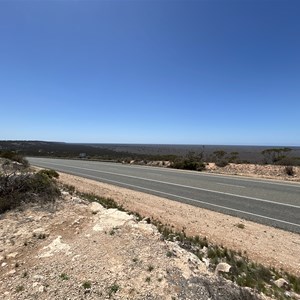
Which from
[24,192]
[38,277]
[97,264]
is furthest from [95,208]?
[38,277]

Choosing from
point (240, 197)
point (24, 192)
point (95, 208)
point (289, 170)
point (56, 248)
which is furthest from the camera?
point (289, 170)

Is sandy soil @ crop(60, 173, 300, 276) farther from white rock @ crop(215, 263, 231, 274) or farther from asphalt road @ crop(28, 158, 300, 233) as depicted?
white rock @ crop(215, 263, 231, 274)

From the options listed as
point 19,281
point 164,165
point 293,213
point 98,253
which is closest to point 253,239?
point 293,213

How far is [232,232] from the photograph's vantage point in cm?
760

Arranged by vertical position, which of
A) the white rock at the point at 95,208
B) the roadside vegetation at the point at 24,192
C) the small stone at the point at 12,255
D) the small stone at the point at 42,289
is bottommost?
the small stone at the point at 42,289

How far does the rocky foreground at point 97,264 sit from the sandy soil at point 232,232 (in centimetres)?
172

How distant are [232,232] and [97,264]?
14.2ft

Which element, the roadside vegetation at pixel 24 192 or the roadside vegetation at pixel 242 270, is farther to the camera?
the roadside vegetation at pixel 24 192

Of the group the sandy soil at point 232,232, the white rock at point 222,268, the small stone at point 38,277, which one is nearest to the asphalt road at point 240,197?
the sandy soil at point 232,232

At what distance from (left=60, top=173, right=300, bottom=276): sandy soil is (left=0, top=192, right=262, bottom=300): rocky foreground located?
1723 millimetres

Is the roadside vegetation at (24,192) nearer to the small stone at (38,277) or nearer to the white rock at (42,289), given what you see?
the small stone at (38,277)

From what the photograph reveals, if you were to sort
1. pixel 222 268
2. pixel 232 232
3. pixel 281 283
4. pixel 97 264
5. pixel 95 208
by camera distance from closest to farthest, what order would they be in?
pixel 97 264 < pixel 281 283 < pixel 222 268 < pixel 232 232 < pixel 95 208

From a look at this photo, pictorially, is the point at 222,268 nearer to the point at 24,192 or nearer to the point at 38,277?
the point at 38,277

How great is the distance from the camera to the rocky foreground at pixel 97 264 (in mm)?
3883
